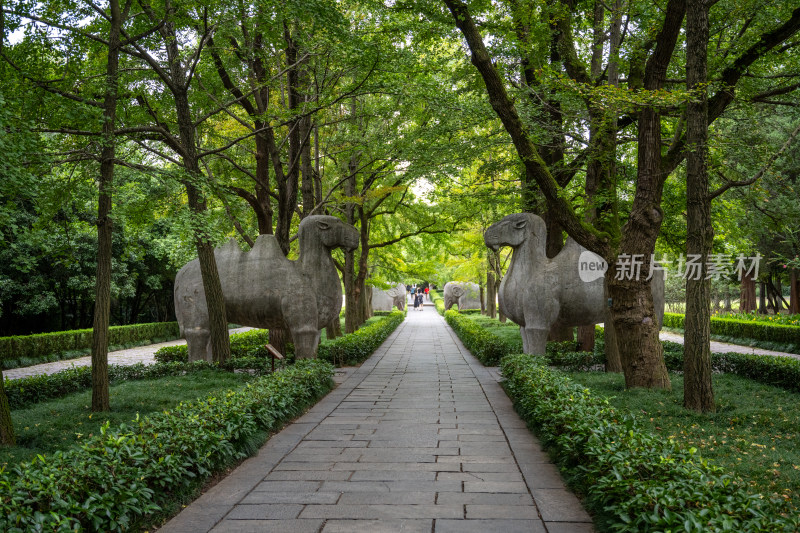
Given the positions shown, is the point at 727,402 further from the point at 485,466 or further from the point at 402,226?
the point at 402,226

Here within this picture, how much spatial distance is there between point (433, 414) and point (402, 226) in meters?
14.6

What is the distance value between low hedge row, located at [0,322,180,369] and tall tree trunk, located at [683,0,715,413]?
48.1 ft

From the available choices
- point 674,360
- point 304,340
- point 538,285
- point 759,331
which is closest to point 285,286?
point 304,340

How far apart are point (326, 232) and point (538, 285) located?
4136 millimetres

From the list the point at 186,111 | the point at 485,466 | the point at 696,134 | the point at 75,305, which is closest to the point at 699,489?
the point at 485,466

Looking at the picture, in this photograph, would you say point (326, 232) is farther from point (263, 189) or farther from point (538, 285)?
point (538, 285)

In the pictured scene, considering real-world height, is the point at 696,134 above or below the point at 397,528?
above

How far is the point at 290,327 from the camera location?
10570mm

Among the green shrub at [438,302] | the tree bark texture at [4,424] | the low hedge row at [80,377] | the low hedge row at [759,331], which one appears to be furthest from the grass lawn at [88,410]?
the green shrub at [438,302]

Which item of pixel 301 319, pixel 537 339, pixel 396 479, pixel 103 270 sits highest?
pixel 103 270

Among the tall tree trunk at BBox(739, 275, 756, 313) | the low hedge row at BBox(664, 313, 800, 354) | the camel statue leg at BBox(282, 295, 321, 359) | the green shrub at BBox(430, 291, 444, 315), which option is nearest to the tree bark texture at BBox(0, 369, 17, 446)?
the camel statue leg at BBox(282, 295, 321, 359)

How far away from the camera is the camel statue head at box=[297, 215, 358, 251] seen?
1063cm

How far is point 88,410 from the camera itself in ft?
23.9

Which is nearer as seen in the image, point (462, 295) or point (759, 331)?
point (759, 331)
